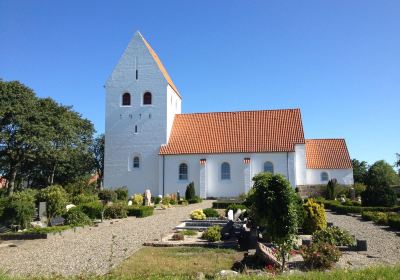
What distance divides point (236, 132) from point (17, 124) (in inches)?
773

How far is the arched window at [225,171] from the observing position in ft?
114

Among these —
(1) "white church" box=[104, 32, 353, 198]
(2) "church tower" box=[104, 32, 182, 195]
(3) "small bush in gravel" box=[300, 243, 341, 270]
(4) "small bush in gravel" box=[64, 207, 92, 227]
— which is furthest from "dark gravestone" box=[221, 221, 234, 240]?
→ (2) "church tower" box=[104, 32, 182, 195]

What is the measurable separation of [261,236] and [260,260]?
312cm

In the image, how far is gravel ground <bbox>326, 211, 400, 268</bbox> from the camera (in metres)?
9.34

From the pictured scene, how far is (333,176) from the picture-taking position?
34906 millimetres

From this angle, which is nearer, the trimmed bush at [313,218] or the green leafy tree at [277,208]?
the green leafy tree at [277,208]

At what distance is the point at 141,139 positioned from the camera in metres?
35.9

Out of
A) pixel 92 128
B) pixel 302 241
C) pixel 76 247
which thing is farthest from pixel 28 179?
pixel 302 241

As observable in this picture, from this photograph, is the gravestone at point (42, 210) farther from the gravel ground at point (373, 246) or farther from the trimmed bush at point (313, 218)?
the gravel ground at point (373, 246)

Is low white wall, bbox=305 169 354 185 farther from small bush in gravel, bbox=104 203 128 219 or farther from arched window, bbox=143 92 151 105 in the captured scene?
small bush in gravel, bbox=104 203 128 219

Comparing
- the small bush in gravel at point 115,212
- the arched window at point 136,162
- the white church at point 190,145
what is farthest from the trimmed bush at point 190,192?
the small bush in gravel at point 115,212

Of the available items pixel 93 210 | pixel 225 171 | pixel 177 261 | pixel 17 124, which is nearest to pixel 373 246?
pixel 177 261

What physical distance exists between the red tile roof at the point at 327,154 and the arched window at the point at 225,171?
23.6 ft

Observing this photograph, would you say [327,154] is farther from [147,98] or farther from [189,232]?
[189,232]
